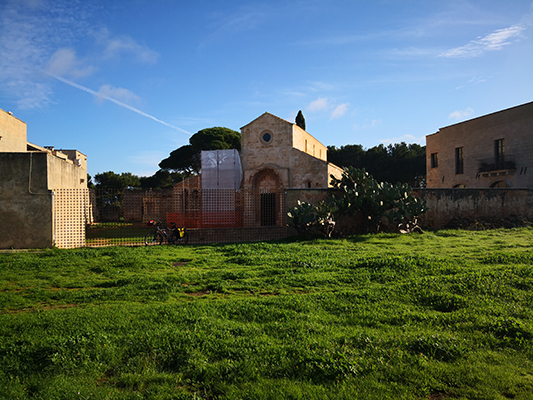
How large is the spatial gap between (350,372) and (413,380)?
0.51m

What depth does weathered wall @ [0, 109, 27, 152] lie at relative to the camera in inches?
751

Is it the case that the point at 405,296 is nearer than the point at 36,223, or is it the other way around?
the point at 405,296

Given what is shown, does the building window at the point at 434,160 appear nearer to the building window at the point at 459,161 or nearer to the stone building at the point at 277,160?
the building window at the point at 459,161

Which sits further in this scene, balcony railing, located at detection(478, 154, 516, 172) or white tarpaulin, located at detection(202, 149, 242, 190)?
white tarpaulin, located at detection(202, 149, 242, 190)

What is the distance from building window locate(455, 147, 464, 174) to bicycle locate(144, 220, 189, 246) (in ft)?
88.5

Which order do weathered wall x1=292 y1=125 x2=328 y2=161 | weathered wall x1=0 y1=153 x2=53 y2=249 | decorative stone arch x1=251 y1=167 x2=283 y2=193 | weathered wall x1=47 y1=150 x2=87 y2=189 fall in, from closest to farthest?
weathered wall x1=0 y1=153 x2=53 y2=249, weathered wall x1=47 y1=150 x2=87 y2=189, decorative stone arch x1=251 y1=167 x2=283 y2=193, weathered wall x1=292 y1=125 x2=328 y2=161

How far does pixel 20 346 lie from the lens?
3725 millimetres

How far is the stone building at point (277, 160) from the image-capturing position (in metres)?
27.0

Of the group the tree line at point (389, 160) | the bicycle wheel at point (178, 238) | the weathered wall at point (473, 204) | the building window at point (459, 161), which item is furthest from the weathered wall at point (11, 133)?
the tree line at point (389, 160)

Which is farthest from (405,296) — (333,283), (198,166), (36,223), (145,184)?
(145,184)

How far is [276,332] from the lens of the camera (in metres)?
4.04

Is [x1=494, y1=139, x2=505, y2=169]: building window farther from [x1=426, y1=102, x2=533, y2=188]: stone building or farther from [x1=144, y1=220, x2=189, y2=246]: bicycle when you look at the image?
[x1=144, y1=220, x2=189, y2=246]: bicycle

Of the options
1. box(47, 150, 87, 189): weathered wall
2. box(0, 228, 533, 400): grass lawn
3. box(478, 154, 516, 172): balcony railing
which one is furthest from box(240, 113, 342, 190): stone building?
box(0, 228, 533, 400): grass lawn

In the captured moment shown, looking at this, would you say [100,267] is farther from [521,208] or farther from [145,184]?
[145,184]
